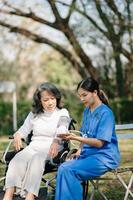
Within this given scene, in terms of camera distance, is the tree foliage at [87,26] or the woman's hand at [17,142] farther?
the tree foliage at [87,26]

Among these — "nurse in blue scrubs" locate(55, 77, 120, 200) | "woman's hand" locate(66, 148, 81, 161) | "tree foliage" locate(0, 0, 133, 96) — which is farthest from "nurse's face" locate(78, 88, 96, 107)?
"tree foliage" locate(0, 0, 133, 96)

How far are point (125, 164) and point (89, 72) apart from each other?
13.2 meters

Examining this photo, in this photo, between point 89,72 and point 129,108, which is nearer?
point 89,72

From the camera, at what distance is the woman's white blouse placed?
5562 mm

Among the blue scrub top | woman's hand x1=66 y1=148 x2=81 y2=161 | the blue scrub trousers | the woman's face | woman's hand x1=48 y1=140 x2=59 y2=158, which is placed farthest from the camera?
the woman's face

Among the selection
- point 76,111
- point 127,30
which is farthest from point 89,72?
point 127,30

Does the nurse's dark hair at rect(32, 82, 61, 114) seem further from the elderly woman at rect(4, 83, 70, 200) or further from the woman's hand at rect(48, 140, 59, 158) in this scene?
the woman's hand at rect(48, 140, 59, 158)

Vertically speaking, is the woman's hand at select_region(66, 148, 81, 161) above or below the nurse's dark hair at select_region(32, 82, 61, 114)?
below

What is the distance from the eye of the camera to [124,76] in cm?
2486

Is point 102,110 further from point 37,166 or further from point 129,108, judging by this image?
point 129,108

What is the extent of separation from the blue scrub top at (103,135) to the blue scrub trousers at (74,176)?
0.10m

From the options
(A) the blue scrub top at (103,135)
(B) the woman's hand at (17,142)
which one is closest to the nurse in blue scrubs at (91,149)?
(A) the blue scrub top at (103,135)

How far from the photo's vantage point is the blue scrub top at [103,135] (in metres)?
4.86

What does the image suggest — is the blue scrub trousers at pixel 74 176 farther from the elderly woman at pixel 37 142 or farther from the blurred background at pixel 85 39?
the blurred background at pixel 85 39
